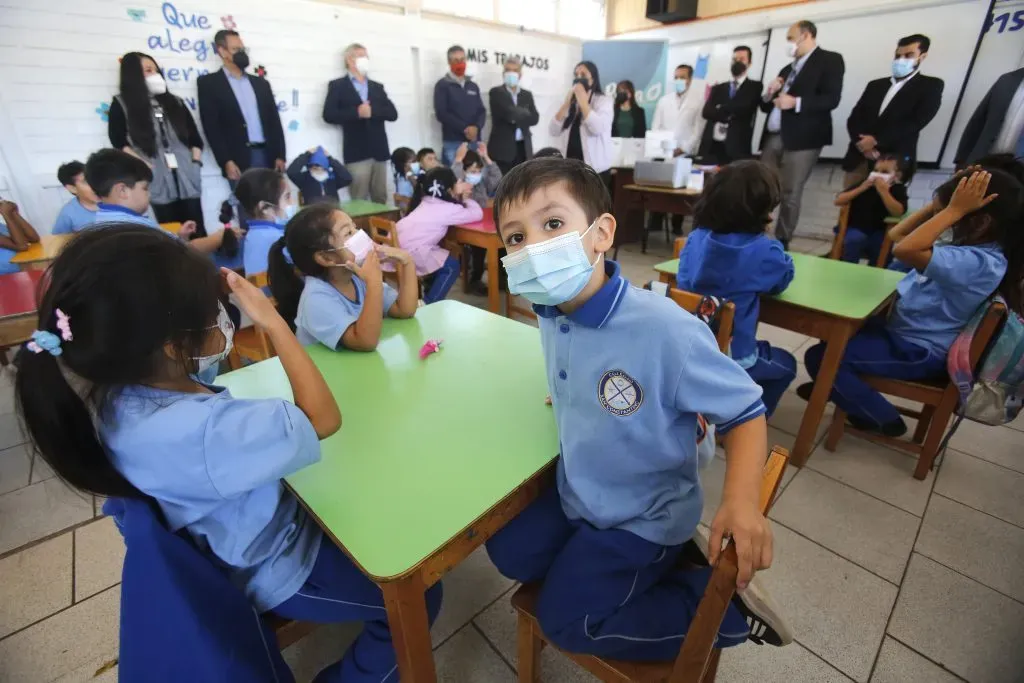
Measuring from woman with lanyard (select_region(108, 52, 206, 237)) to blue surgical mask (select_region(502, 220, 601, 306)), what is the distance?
3909mm

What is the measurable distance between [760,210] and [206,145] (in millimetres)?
4549

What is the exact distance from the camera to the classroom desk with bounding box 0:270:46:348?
58.6 inches

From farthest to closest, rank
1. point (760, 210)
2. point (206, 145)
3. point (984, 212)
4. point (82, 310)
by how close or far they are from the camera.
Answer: point (206, 145) → point (760, 210) → point (984, 212) → point (82, 310)

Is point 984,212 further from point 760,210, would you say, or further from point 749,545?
point 749,545

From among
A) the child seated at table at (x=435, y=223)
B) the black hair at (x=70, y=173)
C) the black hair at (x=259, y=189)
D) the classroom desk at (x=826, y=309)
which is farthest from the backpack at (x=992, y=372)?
the black hair at (x=70, y=173)

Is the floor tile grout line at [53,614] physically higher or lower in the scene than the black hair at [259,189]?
lower

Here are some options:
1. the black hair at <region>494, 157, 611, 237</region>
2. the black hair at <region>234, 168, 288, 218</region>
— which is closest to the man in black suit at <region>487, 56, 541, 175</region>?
the black hair at <region>234, 168, 288, 218</region>

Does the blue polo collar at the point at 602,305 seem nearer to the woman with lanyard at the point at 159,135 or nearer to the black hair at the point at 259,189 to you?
the black hair at the point at 259,189

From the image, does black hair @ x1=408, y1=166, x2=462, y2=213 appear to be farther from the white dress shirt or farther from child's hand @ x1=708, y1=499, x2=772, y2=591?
the white dress shirt

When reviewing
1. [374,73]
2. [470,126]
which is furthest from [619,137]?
[374,73]

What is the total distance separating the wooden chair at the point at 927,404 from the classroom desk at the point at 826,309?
174 millimetres

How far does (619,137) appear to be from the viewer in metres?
5.66

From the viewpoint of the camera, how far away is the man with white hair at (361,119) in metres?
4.64

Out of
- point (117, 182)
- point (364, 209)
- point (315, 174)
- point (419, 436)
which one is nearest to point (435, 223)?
point (364, 209)
